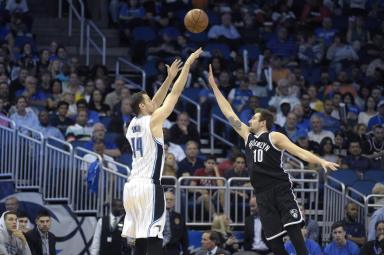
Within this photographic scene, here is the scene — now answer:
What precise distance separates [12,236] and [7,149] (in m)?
2.98

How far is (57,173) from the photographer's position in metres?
19.5

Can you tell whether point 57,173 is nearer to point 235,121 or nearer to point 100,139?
point 100,139

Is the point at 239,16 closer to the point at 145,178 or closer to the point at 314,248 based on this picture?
the point at 314,248

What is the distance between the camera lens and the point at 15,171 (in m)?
19.5

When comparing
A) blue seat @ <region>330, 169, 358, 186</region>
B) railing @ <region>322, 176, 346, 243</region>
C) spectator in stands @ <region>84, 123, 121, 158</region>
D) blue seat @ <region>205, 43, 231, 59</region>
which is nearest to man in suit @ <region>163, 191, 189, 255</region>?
spectator in stands @ <region>84, 123, 121, 158</region>

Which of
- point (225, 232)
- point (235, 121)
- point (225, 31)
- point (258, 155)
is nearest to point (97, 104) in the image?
point (225, 232)

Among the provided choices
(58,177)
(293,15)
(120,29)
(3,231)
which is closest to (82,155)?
(58,177)

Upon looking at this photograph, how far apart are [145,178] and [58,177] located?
21.0 feet

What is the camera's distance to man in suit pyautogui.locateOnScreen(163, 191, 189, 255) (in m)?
18.5

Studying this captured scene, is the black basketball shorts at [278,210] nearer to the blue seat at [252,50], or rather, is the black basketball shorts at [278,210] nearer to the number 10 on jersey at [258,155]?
the number 10 on jersey at [258,155]

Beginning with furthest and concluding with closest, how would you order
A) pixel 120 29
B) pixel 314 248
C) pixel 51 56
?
pixel 120 29, pixel 51 56, pixel 314 248

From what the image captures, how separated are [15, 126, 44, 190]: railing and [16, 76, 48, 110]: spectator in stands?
2.13 metres

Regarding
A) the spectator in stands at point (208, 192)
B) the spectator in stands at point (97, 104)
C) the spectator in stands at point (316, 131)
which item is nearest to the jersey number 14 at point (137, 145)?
the spectator in stands at point (208, 192)

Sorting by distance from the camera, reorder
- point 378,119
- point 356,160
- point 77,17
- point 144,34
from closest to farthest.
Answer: point 356,160, point 378,119, point 144,34, point 77,17
